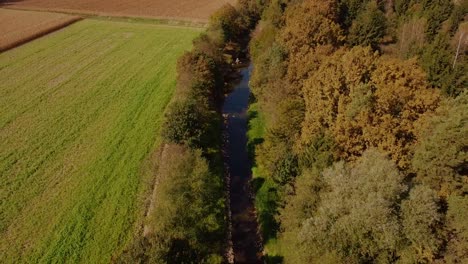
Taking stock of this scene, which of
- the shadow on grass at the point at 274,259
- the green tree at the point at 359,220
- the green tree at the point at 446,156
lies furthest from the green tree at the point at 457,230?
the shadow on grass at the point at 274,259

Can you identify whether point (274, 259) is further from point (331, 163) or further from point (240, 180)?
point (240, 180)

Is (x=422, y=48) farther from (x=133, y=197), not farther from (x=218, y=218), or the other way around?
(x=133, y=197)

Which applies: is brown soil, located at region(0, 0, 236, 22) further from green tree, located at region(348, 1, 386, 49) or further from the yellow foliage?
the yellow foliage

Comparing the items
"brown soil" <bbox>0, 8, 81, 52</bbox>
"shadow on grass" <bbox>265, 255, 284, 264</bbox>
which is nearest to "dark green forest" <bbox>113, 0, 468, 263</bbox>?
"shadow on grass" <bbox>265, 255, 284, 264</bbox>

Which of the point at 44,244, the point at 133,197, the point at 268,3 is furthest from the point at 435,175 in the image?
the point at 268,3

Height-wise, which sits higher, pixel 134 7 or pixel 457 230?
pixel 134 7

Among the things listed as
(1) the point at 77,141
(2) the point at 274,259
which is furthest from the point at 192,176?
(1) the point at 77,141

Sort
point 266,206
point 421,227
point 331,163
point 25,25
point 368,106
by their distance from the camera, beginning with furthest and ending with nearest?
1. point 25,25
2. point 266,206
3. point 368,106
4. point 331,163
5. point 421,227

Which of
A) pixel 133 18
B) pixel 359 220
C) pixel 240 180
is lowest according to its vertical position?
pixel 240 180
